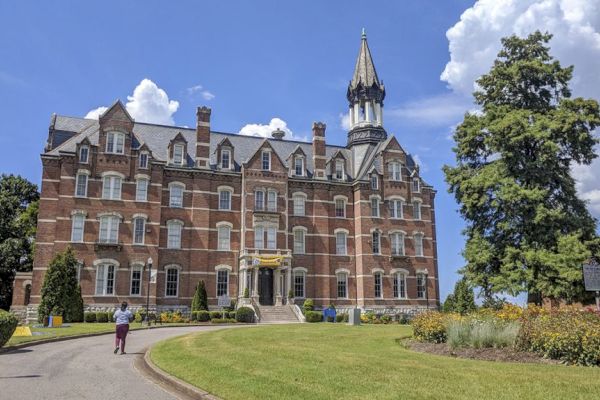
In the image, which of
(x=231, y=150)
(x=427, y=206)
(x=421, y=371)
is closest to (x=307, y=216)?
(x=231, y=150)

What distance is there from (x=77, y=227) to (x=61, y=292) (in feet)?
23.7

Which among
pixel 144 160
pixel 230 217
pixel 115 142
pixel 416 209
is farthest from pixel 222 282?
pixel 416 209

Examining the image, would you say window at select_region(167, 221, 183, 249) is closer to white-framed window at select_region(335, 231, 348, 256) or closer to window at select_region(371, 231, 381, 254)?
white-framed window at select_region(335, 231, 348, 256)

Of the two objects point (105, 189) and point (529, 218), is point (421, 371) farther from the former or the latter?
point (105, 189)

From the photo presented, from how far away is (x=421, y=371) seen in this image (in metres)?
11.9

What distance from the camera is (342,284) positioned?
47062 mm

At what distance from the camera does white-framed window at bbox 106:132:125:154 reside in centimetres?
4147

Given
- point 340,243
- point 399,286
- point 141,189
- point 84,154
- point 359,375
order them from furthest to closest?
1. point 340,243
2. point 399,286
3. point 141,189
4. point 84,154
5. point 359,375

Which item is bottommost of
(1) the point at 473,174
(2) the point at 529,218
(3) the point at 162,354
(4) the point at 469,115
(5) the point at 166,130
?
(3) the point at 162,354

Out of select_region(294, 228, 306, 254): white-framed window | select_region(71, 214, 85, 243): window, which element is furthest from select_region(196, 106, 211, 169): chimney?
select_region(71, 214, 85, 243): window

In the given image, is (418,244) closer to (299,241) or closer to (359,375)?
(299,241)

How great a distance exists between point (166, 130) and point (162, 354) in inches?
1368

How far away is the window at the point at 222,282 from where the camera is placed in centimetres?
4347

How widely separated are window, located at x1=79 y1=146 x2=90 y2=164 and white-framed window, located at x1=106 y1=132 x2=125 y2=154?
5.17 ft
